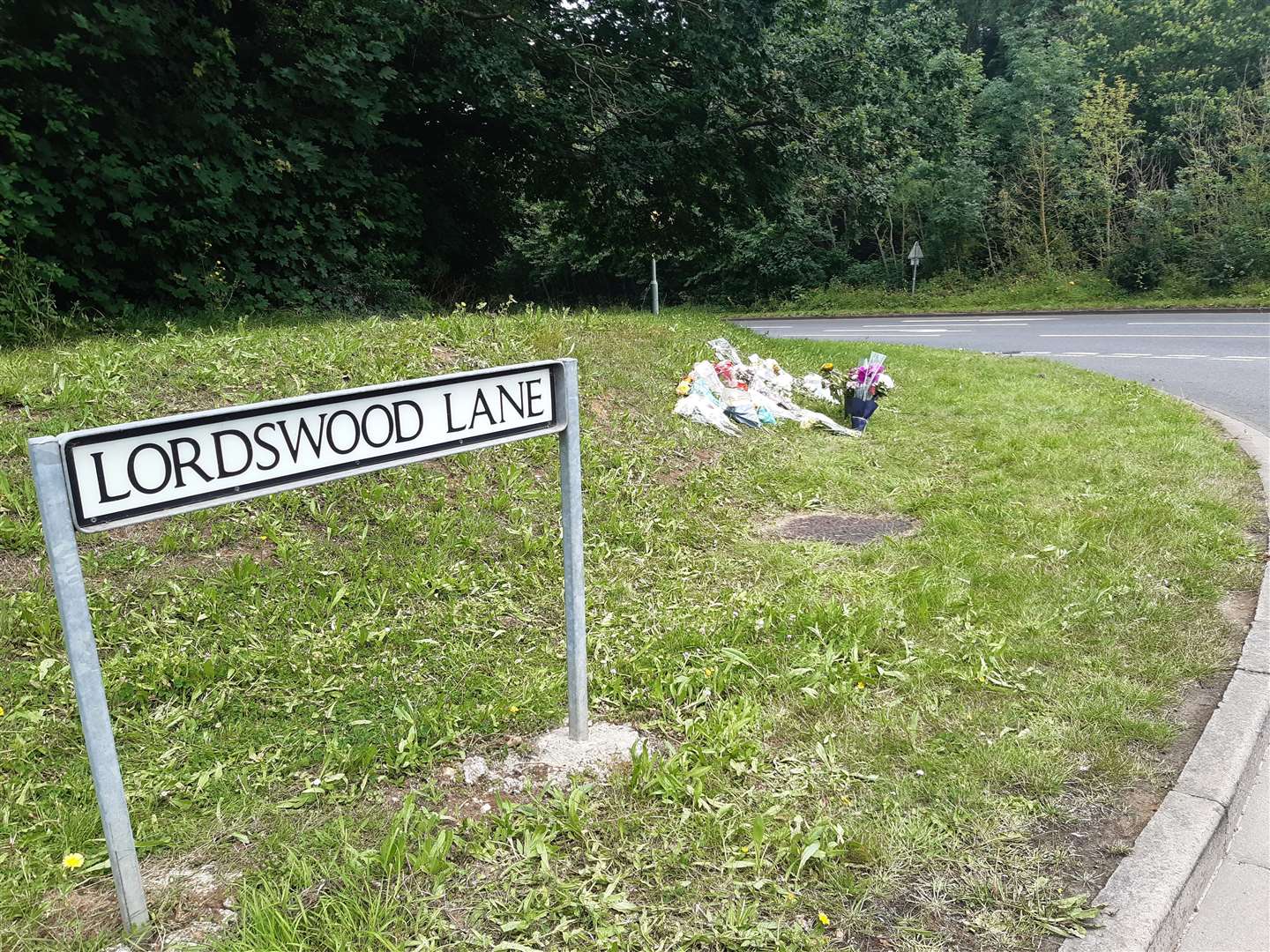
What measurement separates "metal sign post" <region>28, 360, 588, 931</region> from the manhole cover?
2970 millimetres

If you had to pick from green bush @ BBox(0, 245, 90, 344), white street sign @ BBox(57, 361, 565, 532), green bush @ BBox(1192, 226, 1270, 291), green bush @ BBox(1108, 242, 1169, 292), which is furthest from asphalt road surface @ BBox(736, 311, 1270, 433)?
green bush @ BBox(0, 245, 90, 344)

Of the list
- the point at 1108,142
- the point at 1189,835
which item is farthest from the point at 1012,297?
the point at 1189,835

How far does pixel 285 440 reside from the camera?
198 cm

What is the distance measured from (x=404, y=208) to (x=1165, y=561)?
9838 millimetres

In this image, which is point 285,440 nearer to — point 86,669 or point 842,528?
point 86,669

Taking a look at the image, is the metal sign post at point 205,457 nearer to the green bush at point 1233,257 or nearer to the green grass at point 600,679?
the green grass at point 600,679

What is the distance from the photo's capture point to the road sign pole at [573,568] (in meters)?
2.73

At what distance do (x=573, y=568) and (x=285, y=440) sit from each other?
3.63 feet

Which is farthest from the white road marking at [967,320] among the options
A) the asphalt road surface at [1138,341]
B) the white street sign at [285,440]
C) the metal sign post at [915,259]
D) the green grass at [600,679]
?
the white street sign at [285,440]

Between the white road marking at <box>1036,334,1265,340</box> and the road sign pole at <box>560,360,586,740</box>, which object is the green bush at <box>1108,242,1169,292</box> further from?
the road sign pole at <box>560,360,586,740</box>

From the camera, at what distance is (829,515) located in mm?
5500

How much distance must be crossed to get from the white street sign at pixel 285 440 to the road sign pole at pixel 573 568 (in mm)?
157

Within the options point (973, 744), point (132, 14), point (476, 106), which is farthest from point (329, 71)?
point (973, 744)

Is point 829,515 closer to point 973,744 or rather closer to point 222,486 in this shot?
point 973,744
